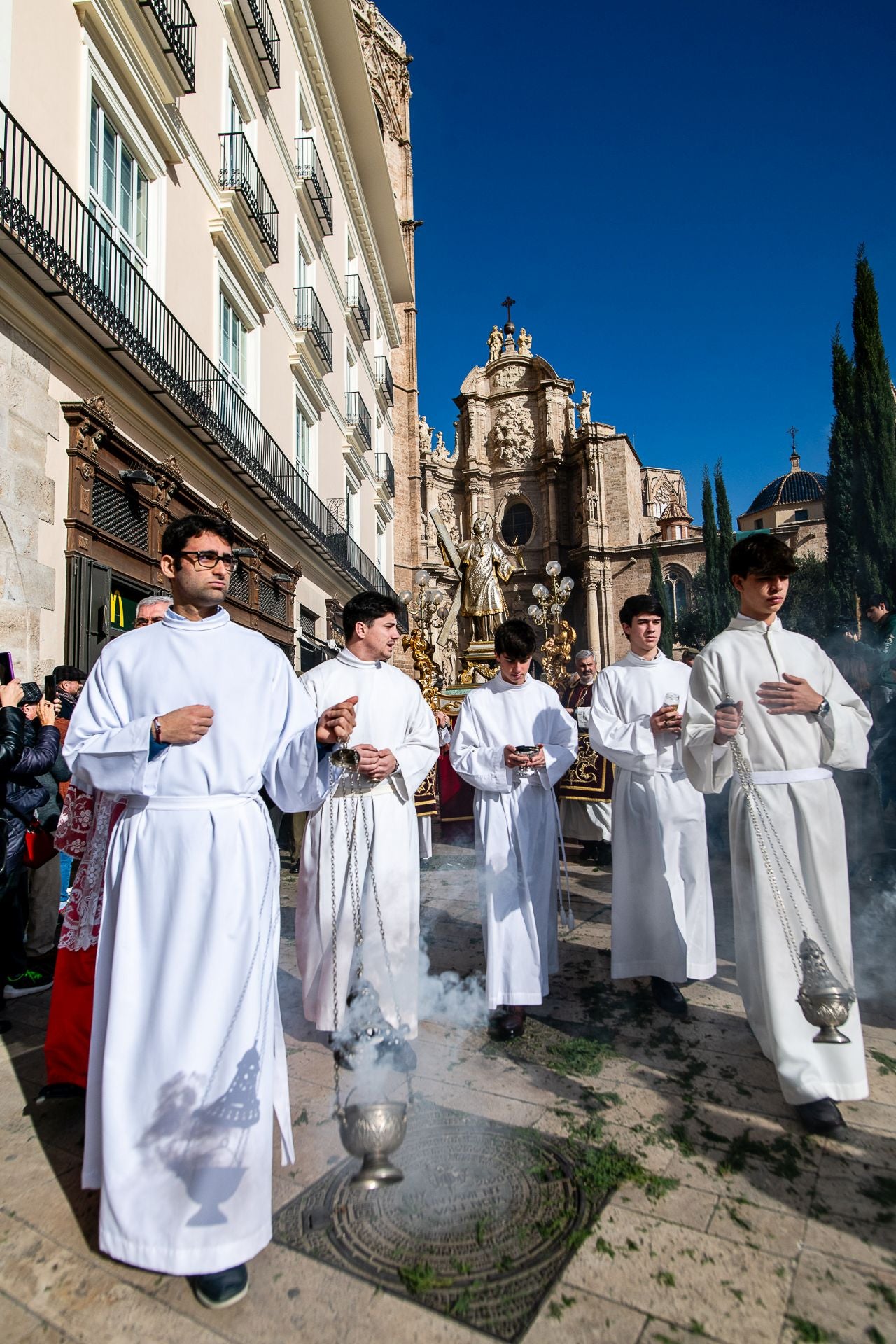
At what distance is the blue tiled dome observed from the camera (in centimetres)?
5156

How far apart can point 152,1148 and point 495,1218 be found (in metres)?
0.96

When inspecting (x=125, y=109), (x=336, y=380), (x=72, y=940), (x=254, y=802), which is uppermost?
(x=336, y=380)

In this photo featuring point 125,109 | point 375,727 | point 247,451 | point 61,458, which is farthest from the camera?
point 247,451

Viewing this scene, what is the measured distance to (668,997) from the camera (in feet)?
12.5

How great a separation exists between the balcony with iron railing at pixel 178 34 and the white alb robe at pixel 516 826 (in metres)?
9.02

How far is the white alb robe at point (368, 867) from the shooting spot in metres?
3.41

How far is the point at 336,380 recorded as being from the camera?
62.0 ft

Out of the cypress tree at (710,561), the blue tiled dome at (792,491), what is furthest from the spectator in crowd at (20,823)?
the blue tiled dome at (792,491)

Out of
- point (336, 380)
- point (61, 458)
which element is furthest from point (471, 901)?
point (336, 380)

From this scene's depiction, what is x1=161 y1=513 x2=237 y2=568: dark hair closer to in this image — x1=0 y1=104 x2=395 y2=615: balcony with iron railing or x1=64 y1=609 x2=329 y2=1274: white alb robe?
x1=64 y1=609 x2=329 y2=1274: white alb robe

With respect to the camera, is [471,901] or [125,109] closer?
[471,901]

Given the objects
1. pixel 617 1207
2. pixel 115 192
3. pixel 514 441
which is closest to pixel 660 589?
pixel 514 441

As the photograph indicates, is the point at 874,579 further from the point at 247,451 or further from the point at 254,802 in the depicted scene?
the point at 254,802

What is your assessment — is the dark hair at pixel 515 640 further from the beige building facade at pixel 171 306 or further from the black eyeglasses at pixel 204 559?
the beige building facade at pixel 171 306
